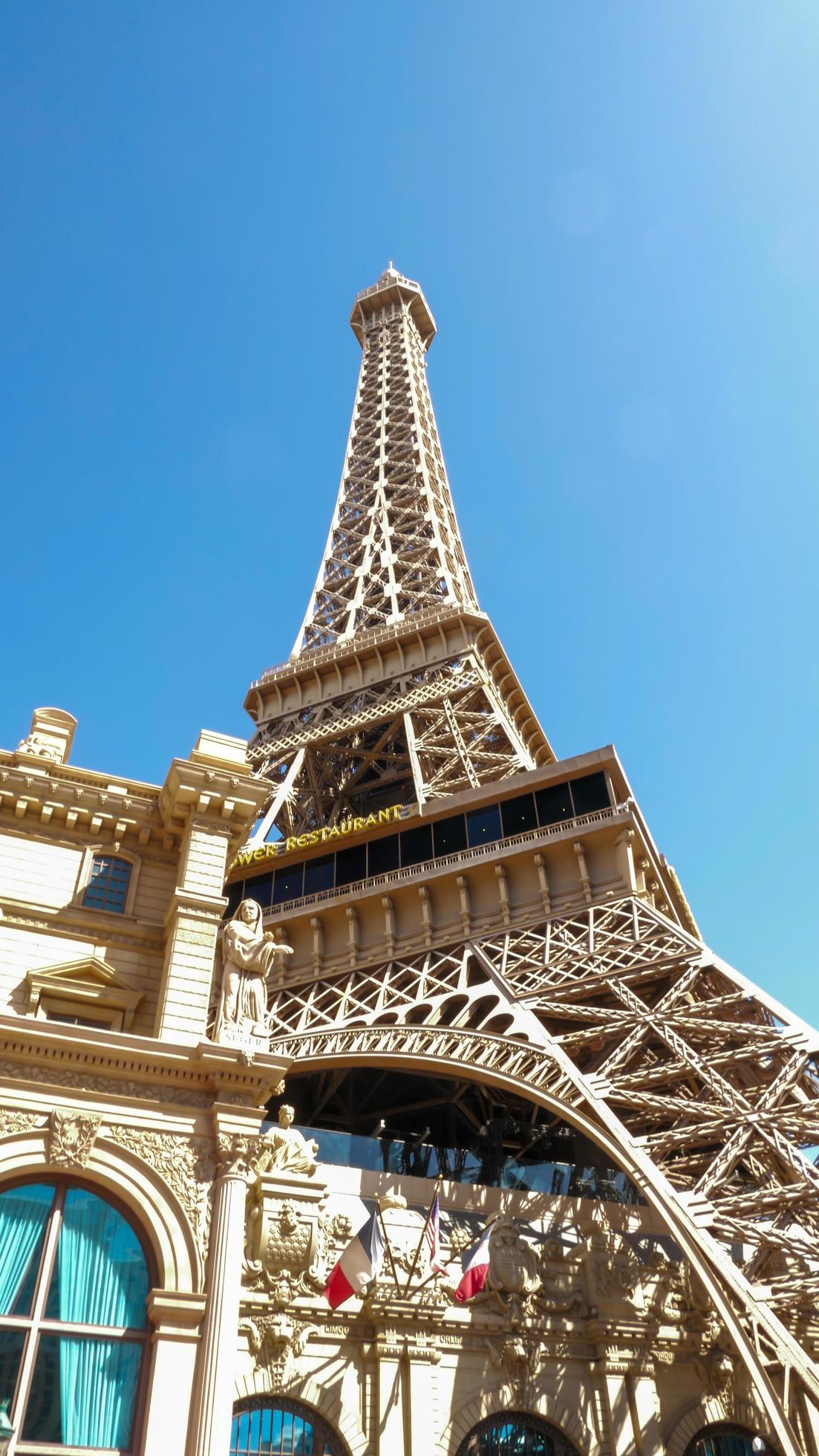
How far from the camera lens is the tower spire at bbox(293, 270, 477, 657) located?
60719 mm

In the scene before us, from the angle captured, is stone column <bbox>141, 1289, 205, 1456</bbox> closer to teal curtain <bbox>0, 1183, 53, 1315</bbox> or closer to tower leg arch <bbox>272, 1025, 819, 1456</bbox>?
teal curtain <bbox>0, 1183, 53, 1315</bbox>

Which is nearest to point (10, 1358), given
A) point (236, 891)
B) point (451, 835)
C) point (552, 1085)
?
point (552, 1085)

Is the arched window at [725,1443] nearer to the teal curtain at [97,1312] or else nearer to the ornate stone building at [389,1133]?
the ornate stone building at [389,1133]

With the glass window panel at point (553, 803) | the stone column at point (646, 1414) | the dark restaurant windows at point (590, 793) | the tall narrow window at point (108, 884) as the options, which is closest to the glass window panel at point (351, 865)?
the glass window panel at point (553, 803)

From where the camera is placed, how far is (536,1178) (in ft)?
95.9

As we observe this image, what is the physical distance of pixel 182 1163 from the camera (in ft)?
52.1

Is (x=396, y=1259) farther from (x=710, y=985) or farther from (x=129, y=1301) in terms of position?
(x=710, y=985)

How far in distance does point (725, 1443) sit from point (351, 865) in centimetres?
2081

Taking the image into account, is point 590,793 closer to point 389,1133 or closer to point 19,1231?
point 389,1133

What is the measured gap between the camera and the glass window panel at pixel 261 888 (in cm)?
4009

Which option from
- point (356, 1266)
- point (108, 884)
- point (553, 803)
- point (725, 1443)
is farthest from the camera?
point (553, 803)

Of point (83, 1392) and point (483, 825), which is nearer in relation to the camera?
point (83, 1392)

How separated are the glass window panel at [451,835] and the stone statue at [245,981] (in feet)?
58.6

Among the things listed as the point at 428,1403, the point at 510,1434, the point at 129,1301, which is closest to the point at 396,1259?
the point at 428,1403
